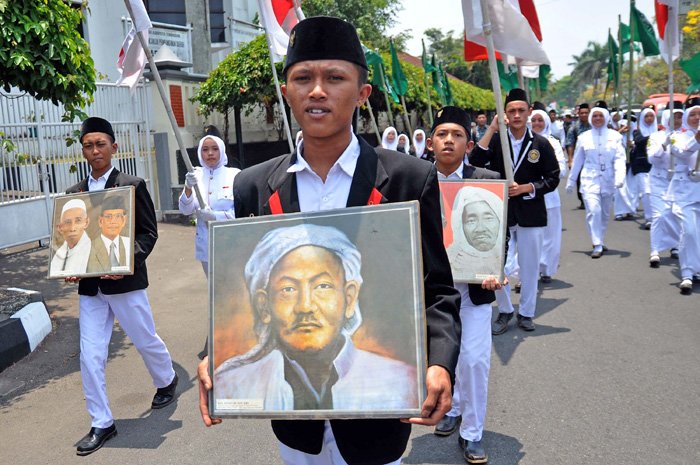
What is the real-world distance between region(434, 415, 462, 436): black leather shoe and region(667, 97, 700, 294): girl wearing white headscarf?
4.51m

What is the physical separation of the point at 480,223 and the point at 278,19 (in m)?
4.48

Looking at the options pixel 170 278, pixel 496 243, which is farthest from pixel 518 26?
pixel 170 278

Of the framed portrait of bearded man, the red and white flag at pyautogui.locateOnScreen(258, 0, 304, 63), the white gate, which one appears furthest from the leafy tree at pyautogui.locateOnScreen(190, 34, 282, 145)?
the framed portrait of bearded man

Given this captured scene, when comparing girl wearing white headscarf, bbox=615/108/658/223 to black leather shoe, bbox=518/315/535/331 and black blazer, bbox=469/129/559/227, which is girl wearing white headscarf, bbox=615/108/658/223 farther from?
black leather shoe, bbox=518/315/535/331

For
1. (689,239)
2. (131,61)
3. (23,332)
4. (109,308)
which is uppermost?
(131,61)

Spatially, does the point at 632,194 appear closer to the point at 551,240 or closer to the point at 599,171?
the point at 599,171

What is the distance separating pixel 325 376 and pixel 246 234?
46 centimetres

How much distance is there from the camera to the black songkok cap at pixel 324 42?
1.96m

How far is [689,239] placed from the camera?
7926 mm

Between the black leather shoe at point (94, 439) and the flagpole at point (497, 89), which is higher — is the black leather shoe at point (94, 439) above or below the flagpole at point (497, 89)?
below

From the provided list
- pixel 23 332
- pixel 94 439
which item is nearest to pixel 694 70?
pixel 94 439

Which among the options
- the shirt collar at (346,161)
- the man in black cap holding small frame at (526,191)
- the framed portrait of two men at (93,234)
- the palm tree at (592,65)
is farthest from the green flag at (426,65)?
the palm tree at (592,65)

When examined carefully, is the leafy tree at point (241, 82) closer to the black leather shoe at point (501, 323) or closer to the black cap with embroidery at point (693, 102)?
the black cap with embroidery at point (693, 102)

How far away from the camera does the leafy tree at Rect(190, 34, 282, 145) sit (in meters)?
14.1
